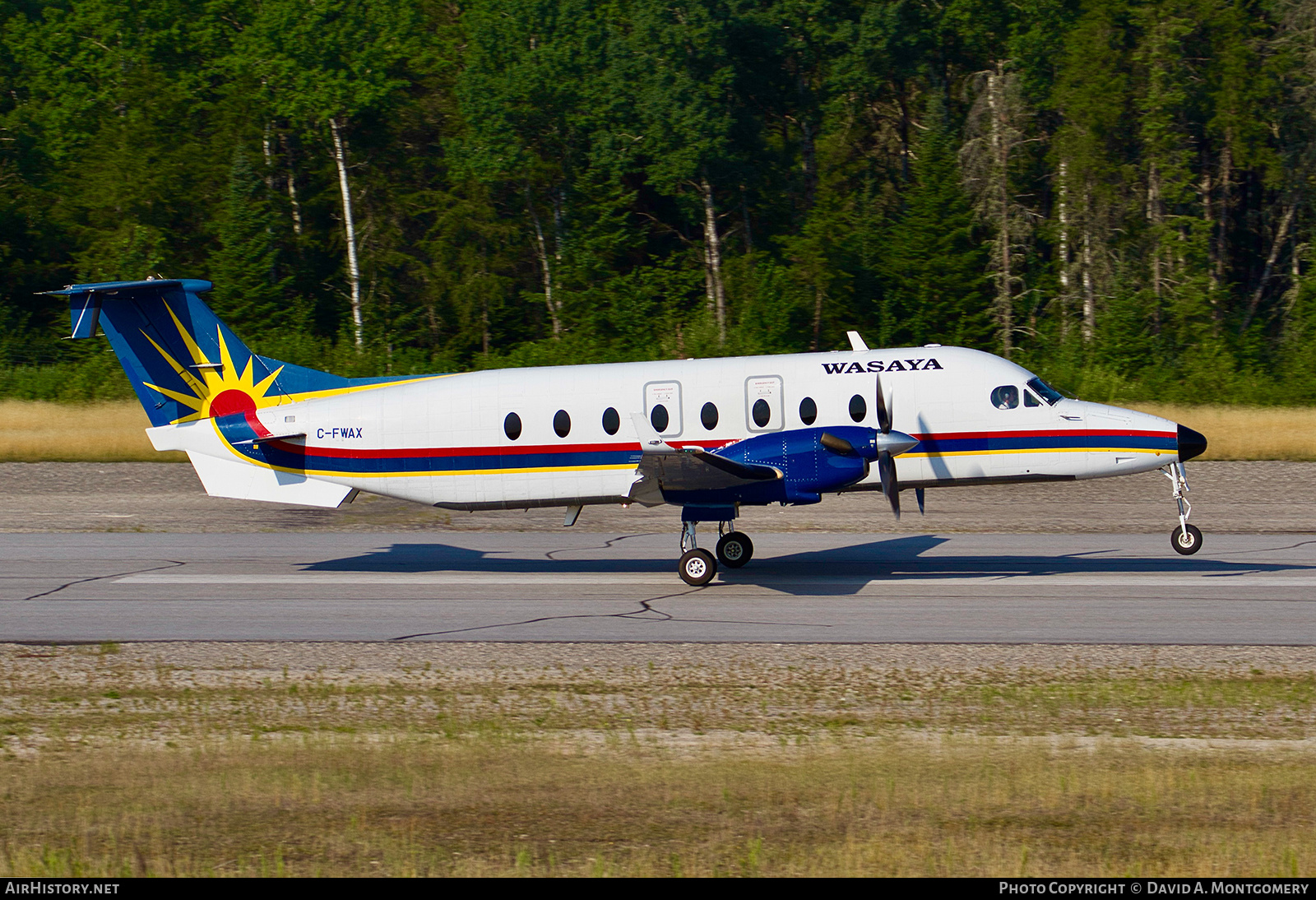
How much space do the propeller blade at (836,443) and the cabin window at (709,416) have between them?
1748mm

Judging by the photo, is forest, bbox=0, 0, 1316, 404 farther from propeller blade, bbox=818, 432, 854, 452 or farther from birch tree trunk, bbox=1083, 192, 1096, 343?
propeller blade, bbox=818, 432, 854, 452

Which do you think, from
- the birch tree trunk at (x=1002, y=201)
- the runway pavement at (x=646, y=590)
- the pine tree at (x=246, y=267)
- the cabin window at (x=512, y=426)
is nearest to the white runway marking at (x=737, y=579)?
the runway pavement at (x=646, y=590)

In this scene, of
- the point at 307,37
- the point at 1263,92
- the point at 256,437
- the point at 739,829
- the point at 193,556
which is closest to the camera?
the point at 739,829

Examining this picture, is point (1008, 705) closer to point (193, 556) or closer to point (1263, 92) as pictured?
point (193, 556)

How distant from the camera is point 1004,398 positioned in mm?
16281

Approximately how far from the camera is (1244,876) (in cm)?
654

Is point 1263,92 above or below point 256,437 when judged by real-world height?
above

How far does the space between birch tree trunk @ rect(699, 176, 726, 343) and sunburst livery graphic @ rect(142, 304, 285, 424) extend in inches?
1082

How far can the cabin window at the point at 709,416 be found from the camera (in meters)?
16.2

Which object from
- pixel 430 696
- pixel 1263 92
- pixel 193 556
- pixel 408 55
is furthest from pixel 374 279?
pixel 430 696

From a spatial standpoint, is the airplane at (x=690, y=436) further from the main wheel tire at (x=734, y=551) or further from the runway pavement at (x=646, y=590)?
the runway pavement at (x=646, y=590)

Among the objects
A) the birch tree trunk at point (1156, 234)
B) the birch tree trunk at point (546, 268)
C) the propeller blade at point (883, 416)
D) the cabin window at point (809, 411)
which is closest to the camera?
the propeller blade at point (883, 416)
